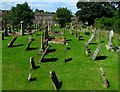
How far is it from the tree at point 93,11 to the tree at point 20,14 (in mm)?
29974

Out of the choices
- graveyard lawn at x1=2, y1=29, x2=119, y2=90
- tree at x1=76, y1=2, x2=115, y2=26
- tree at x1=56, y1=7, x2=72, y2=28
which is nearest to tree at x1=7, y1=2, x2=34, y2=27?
A: tree at x1=56, y1=7, x2=72, y2=28

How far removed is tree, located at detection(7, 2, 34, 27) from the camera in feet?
186

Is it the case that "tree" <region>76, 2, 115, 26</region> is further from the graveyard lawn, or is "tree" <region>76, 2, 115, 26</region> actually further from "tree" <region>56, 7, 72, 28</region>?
the graveyard lawn

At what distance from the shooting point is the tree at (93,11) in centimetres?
8531

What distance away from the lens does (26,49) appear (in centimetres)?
2698

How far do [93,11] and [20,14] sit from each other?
3376 centimetres

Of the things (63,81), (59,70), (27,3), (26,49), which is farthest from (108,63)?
(27,3)

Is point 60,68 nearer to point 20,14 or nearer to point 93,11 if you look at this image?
point 20,14

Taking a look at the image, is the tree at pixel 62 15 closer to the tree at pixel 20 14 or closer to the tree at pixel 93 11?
the tree at pixel 20 14

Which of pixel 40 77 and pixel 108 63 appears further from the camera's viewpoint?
pixel 108 63

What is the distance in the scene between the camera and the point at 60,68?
2078cm

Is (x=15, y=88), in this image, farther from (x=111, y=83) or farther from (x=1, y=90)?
(x=111, y=83)

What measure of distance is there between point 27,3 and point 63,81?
4496 centimetres

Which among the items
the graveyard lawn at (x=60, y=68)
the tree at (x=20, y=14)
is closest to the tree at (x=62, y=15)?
the tree at (x=20, y=14)
